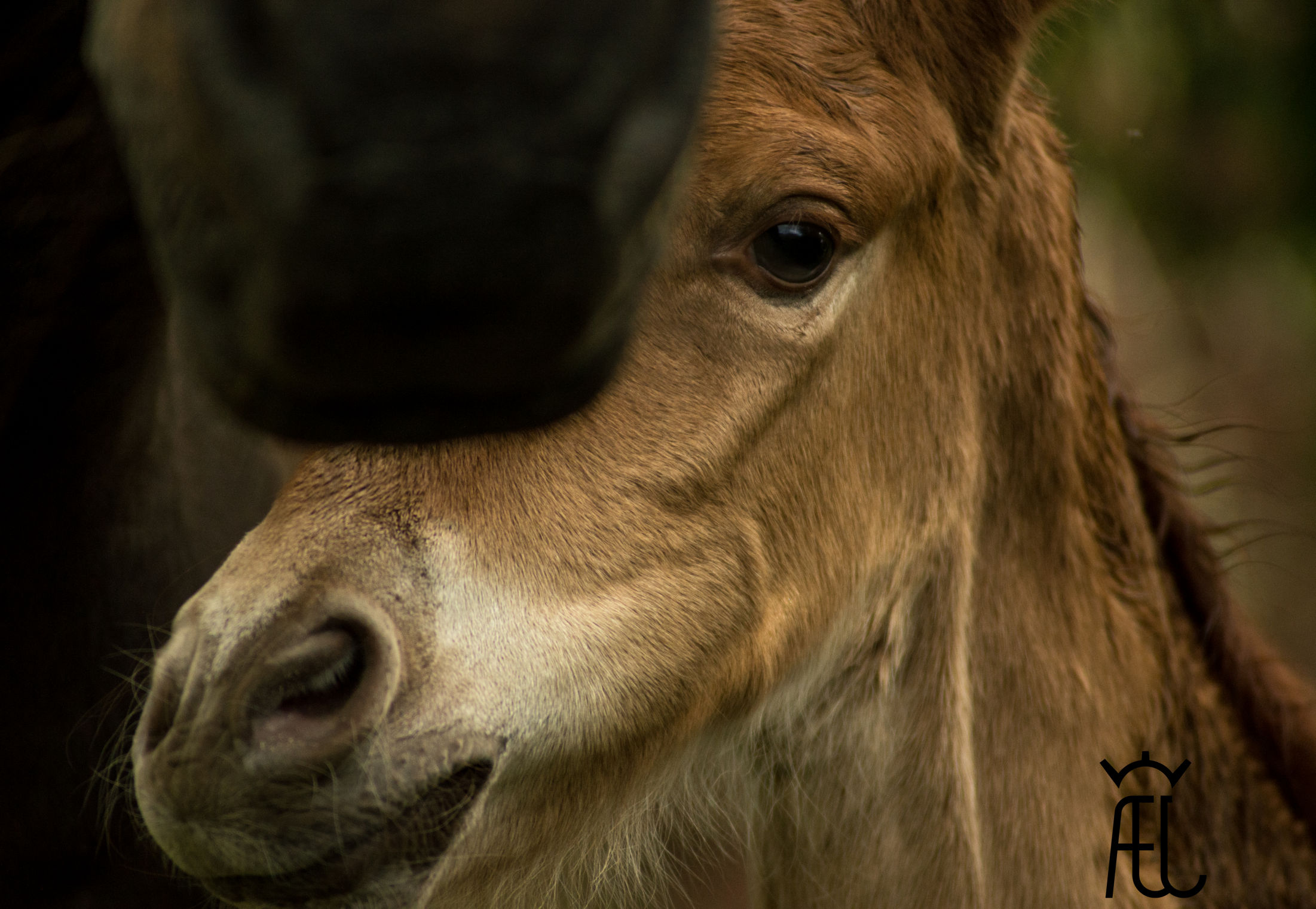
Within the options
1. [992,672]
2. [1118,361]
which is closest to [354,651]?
[992,672]

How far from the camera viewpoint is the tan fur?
1.58m

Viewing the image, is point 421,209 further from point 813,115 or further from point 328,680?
point 813,115

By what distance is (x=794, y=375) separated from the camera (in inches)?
73.3

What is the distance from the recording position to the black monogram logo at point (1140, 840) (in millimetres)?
2262

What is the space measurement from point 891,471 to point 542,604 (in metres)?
0.77

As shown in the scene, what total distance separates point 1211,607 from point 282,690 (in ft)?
6.48

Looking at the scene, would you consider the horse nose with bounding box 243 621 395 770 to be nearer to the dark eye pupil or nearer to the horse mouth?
the horse mouth

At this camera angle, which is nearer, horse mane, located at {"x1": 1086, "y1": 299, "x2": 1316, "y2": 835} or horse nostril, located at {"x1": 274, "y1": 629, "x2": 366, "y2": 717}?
horse nostril, located at {"x1": 274, "y1": 629, "x2": 366, "y2": 717}

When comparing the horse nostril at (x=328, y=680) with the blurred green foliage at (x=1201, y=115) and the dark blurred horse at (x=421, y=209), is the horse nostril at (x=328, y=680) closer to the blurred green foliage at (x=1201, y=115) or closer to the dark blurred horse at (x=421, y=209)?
the dark blurred horse at (x=421, y=209)

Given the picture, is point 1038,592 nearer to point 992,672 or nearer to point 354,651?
point 992,672

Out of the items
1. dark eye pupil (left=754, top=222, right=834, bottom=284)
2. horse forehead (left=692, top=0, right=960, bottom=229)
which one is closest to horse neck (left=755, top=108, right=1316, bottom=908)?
horse forehead (left=692, top=0, right=960, bottom=229)

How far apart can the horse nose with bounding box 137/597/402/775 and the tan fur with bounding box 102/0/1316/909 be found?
0.7 inches

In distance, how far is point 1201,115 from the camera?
247 inches

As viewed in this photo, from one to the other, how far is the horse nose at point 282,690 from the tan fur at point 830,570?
0.02m
